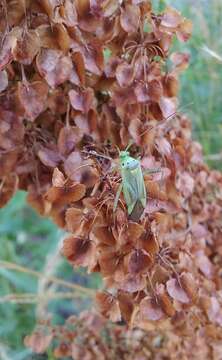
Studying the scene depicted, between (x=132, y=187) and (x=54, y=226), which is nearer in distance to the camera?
(x=132, y=187)

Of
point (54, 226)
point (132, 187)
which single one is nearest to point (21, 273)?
point (54, 226)

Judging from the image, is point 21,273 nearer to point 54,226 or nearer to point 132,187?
point 54,226

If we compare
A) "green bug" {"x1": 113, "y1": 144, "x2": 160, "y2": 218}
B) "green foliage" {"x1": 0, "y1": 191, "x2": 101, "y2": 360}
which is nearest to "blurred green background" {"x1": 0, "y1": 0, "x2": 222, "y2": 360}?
"green foliage" {"x1": 0, "y1": 191, "x2": 101, "y2": 360}

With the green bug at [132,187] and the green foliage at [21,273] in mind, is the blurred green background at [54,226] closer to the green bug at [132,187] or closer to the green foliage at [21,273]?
the green foliage at [21,273]

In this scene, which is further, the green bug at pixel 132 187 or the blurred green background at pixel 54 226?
the blurred green background at pixel 54 226

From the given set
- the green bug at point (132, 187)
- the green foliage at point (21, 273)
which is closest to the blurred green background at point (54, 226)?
the green foliage at point (21, 273)

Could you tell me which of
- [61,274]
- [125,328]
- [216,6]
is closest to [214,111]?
[216,6]

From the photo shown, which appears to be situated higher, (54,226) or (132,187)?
(132,187)
